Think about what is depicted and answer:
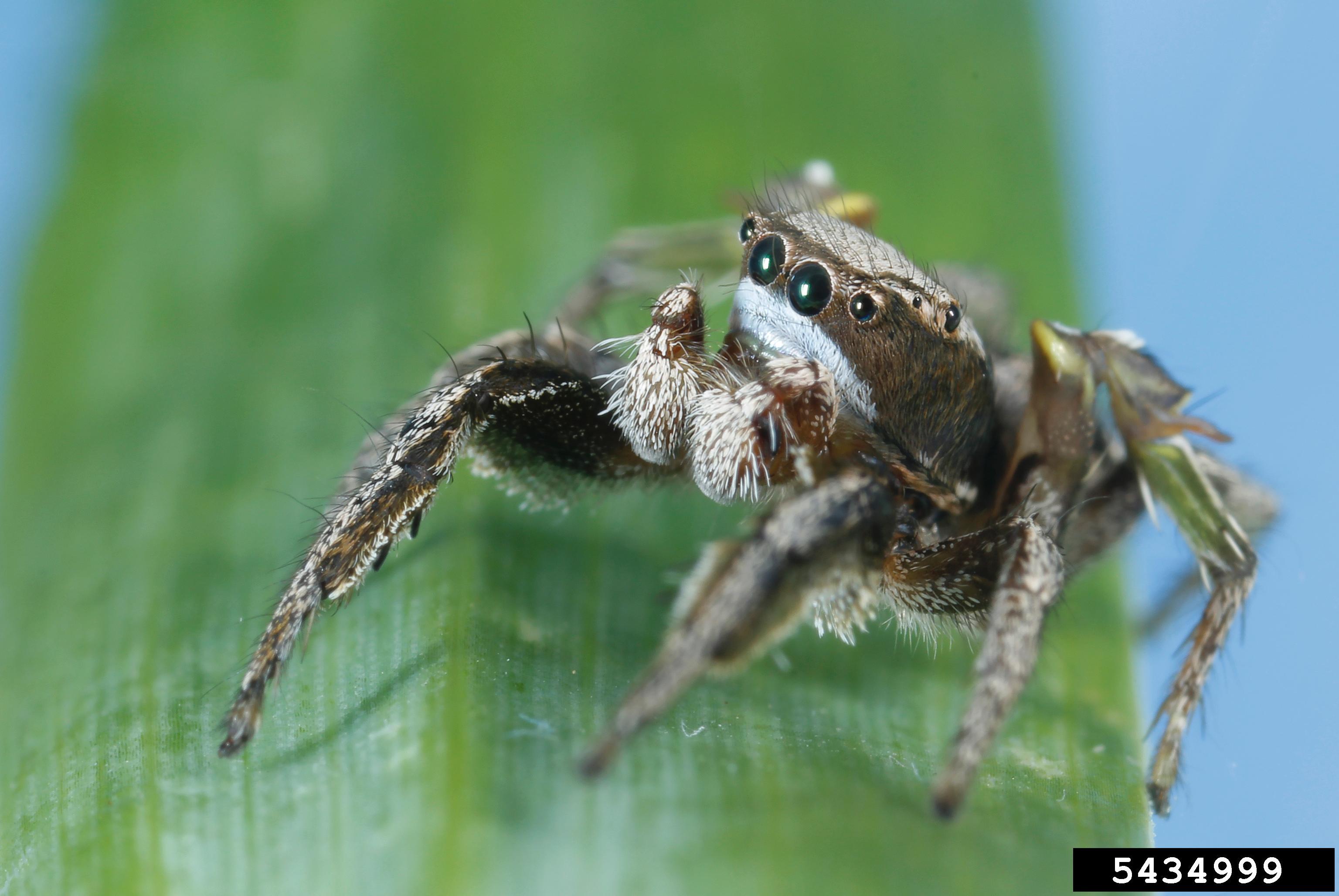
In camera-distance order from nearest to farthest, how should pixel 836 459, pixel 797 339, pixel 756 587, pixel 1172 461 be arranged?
pixel 756 587 < pixel 836 459 < pixel 797 339 < pixel 1172 461

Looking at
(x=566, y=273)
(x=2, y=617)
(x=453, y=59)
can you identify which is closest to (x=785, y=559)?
(x=566, y=273)

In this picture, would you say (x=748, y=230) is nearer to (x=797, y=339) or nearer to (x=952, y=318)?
(x=797, y=339)

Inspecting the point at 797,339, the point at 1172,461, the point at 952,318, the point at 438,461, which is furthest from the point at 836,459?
the point at 1172,461

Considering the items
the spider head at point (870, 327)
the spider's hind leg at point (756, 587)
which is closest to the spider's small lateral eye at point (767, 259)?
the spider head at point (870, 327)

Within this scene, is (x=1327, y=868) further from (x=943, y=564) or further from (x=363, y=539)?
(x=363, y=539)

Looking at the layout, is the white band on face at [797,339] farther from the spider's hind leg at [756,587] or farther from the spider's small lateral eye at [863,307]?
the spider's hind leg at [756,587]

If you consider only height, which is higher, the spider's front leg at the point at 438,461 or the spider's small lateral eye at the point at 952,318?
the spider's small lateral eye at the point at 952,318
